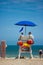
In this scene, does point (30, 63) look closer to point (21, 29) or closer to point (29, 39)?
point (29, 39)

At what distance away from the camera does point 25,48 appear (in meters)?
12.1

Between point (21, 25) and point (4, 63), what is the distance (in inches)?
121

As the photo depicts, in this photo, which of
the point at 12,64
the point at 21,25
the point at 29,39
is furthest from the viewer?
the point at 21,25

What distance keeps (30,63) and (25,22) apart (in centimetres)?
286

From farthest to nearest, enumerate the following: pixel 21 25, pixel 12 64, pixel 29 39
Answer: pixel 21 25 → pixel 29 39 → pixel 12 64

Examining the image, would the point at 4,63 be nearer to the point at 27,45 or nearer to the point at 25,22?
the point at 27,45

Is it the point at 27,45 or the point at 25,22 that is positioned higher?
the point at 25,22

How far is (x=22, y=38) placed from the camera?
11.9m

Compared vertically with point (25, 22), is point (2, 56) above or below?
below

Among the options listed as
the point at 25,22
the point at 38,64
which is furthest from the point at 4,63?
the point at 25,22

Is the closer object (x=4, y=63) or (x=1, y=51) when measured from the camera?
(x=4, y=63)

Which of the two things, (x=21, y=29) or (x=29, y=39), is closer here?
(x=29, y=39)

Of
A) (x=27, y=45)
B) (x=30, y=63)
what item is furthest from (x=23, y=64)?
(x=27, y=45)

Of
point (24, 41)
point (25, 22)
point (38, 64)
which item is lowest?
point (38, 64)
